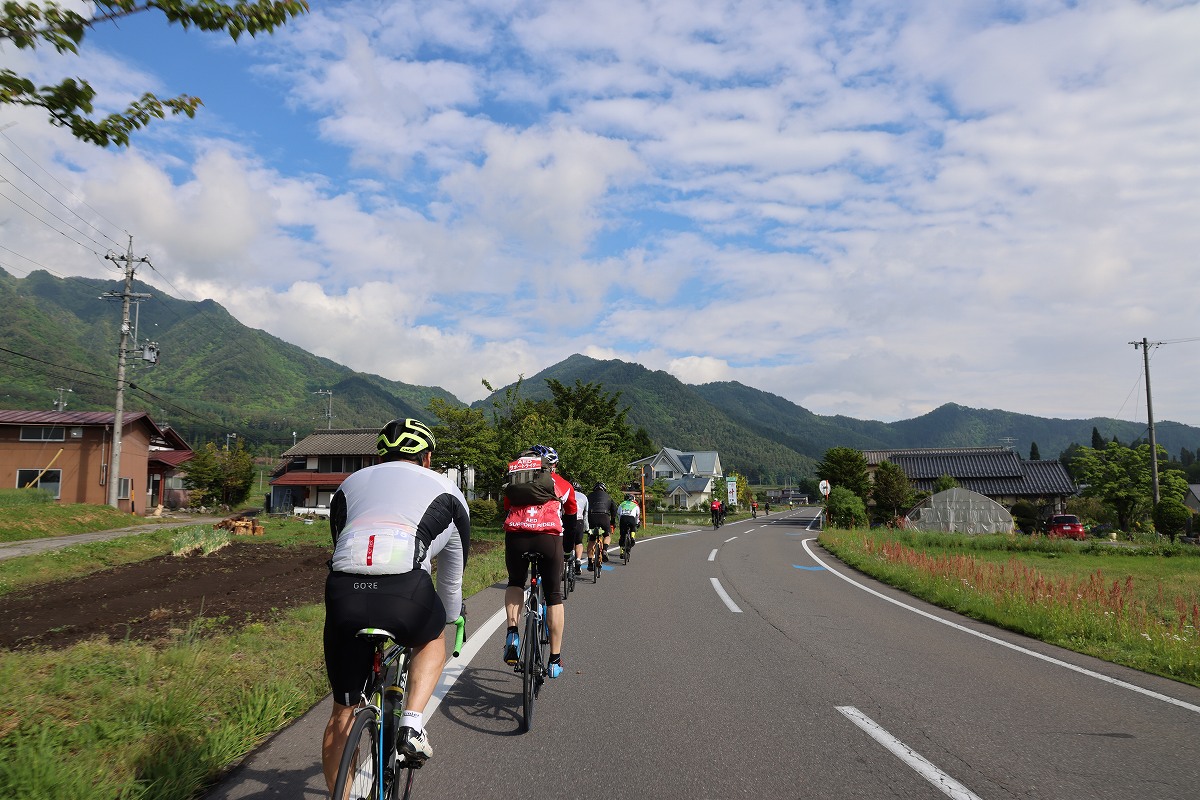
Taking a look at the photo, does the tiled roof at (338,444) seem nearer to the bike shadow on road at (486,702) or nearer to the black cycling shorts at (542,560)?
the bike shadow on road at (486,702)

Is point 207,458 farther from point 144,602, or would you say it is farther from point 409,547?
point 409,547

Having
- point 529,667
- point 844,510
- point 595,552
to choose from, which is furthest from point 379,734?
point 844,510

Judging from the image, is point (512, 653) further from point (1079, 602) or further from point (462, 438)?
point (462, 438)

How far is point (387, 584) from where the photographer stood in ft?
9.17

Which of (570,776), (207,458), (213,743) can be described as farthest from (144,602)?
(207,458)

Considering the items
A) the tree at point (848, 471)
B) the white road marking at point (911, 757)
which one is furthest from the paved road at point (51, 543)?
the tree at point (848, 471)

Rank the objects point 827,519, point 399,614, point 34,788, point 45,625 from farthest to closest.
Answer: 1. point 827,519
2. point 45,625
3. point 34,788
4. point 399,614

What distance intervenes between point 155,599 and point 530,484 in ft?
26.3

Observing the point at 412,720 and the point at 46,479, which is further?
the point at 46,479

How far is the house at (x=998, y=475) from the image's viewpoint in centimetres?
6116

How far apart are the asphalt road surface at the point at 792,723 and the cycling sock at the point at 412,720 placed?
31.4 inches

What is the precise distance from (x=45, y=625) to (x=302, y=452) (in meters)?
50.2

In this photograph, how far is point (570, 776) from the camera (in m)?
3.63

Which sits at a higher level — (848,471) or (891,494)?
(848,471)
